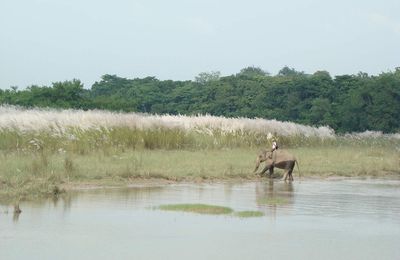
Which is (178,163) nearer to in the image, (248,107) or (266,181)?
(266,181)

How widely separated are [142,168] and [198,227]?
24.2 ft

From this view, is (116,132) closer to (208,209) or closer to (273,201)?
(273,201)

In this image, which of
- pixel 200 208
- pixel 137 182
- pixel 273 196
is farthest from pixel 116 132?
pixel 200 208

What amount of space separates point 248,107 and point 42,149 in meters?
37.8

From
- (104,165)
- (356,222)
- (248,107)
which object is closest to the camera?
(356,222)

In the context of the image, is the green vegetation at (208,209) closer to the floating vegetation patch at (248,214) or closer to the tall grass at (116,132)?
the floating vegetation patch at (248,214)

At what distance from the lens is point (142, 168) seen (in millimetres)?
18531

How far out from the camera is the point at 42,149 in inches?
841

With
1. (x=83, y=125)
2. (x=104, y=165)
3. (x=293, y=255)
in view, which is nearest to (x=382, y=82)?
(x=83, y=125)

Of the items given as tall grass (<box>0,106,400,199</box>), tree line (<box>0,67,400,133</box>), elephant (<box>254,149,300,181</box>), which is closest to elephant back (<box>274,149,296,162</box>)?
elephant (<box>254,149,300,181</box>)

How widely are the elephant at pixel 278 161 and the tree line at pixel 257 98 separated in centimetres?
2163

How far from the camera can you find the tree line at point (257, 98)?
44.2 meters

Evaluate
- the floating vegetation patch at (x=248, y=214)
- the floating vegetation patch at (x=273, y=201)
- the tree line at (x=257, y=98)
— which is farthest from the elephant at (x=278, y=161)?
the tree line at (x=257, y=98)

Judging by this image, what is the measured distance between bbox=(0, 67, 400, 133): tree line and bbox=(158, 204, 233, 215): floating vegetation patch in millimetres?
27525
